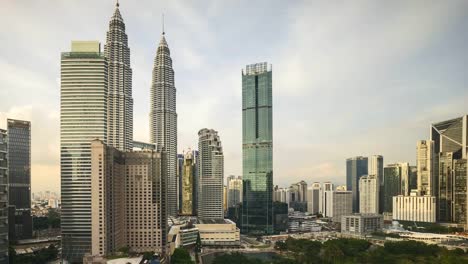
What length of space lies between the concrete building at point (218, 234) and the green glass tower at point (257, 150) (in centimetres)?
944

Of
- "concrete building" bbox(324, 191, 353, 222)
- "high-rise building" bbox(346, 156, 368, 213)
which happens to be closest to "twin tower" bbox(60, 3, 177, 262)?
"concrete building" bbox(324, 191, 353, 222)

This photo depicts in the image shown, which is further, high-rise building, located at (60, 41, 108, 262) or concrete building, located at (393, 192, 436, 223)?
→ concrete building, located at (393, 192, 436, 223)

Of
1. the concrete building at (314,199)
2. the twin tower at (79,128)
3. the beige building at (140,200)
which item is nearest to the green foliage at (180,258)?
the beige building at (140,200)

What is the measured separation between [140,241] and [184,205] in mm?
27772

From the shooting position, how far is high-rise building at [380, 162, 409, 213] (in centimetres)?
5394

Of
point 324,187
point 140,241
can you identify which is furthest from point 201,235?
point 324,187

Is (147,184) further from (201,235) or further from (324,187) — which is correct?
(324,187)

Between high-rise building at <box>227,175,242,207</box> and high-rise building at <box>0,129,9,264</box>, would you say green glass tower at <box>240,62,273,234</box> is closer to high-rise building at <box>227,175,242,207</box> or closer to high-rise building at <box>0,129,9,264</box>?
high-rise building at <box>227,175,242,207</box>

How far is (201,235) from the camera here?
1422 inches

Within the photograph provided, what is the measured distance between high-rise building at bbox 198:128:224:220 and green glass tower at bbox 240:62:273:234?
358 cm

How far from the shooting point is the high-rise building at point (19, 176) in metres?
33.1

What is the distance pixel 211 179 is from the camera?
47.3 meters

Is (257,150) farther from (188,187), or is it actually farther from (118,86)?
(118,86)

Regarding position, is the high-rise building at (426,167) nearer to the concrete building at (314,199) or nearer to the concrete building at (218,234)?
the concrete building at (314,199)
